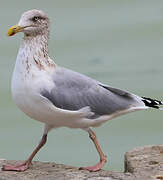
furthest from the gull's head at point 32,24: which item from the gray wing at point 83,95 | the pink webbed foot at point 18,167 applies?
the pink webbed foot at point 18,167

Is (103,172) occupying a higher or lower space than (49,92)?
lower

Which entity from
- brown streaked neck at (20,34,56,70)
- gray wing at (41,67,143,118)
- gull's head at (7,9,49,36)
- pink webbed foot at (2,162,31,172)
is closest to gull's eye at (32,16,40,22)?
gull's head at (7,9,49,36)

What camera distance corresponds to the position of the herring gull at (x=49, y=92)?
4547mm

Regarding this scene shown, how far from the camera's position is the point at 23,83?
4.54 metres

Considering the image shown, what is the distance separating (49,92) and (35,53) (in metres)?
0.30

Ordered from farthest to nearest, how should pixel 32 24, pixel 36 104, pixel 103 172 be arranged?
1. pixel 103 172
2. pixel 32 24
3. pixel 36 104

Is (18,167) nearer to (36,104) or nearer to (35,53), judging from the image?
(36,104)

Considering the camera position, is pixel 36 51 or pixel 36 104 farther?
pixel 36 51

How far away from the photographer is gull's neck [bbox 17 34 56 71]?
4.65m

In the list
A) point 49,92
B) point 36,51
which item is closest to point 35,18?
point 36,51

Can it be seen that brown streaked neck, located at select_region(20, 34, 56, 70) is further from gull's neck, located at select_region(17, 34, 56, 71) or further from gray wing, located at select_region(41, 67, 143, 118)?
gray wing, located at select_region(41, 67, 143, 118)

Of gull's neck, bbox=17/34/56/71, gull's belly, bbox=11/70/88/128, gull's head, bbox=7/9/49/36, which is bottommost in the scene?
gull's belly, bbox=11/70/88/128

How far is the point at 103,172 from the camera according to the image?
476cm

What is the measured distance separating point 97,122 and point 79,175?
1.30 feet
